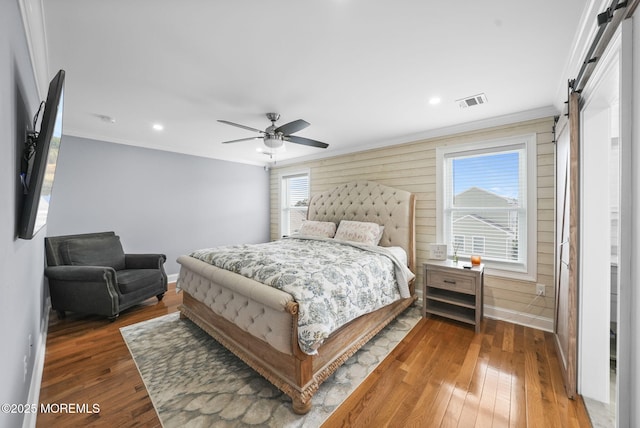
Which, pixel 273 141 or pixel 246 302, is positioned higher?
pixel 273 141

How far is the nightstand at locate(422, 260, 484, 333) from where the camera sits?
2852 millimetres

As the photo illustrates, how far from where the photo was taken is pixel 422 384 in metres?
2.00

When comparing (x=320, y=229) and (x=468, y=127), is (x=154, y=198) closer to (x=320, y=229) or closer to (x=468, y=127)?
(x=320, y=229)

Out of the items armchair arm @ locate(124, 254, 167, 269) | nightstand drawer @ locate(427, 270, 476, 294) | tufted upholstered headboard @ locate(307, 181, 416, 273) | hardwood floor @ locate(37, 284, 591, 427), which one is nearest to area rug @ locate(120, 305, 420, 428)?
hardwood floor @ locate(37, 284, 591, 427)

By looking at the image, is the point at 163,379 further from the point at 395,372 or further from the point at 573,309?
the point at 573,309

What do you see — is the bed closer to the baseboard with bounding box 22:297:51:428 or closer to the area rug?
the area rug

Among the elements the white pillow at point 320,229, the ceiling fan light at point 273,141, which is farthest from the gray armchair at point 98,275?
the ceiling fan light at point 273,141

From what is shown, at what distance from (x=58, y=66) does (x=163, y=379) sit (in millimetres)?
2722

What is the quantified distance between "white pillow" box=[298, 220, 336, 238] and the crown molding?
3.45 meters

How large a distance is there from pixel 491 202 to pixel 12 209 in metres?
4.29

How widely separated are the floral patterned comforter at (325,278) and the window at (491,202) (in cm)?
111

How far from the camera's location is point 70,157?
371 cm

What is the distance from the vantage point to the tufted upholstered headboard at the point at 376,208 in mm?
3729

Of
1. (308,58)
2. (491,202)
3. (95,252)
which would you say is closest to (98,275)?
(95,252)
